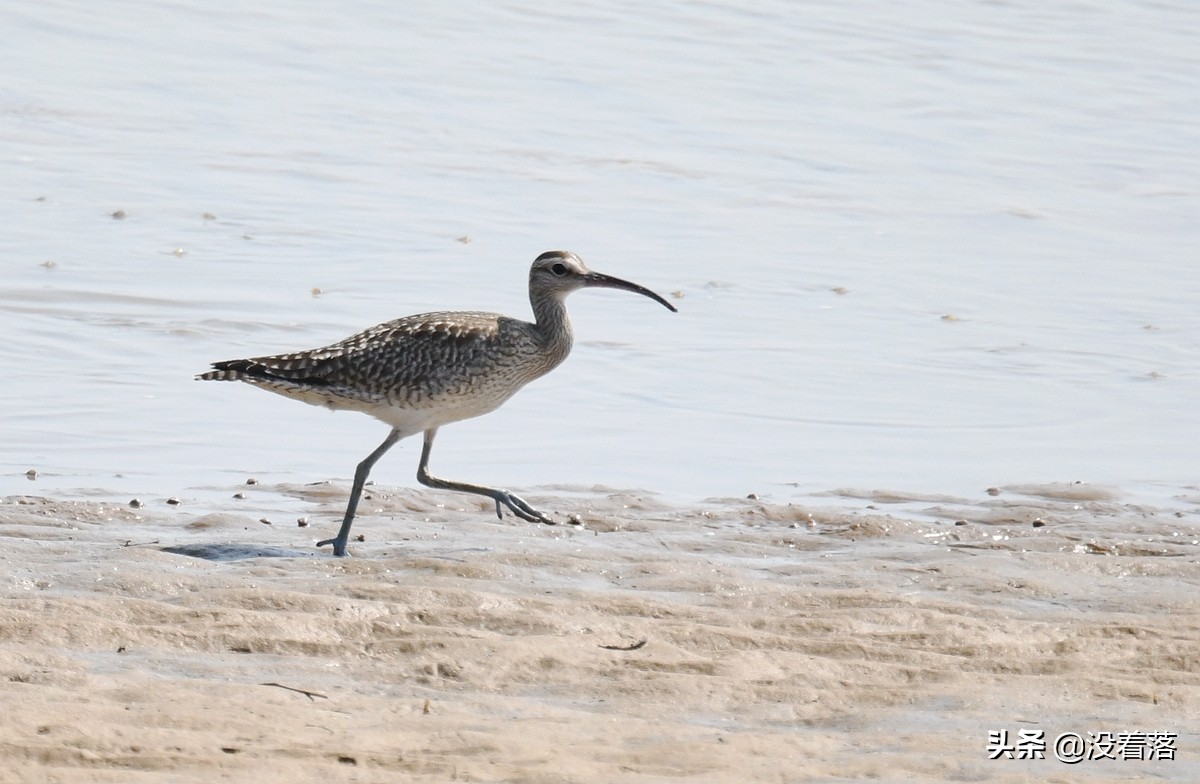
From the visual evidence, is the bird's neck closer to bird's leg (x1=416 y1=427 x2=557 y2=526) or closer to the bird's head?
the bird's head

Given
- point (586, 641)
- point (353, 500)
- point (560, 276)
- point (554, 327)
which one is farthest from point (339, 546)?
point (560, 276)

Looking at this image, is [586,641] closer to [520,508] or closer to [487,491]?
[520,508]

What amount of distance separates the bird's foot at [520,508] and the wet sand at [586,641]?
8 centimetres

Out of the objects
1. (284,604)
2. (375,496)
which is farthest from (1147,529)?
(284,604)

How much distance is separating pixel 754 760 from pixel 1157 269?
11.6 metres

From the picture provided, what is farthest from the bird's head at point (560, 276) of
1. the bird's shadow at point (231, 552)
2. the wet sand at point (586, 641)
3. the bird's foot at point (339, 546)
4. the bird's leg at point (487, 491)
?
the bird's shadow at point (231, 552)

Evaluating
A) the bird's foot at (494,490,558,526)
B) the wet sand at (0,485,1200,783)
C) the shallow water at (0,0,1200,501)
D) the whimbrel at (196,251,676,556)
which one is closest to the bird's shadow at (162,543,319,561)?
the wet sand at (0,485,1200,783)

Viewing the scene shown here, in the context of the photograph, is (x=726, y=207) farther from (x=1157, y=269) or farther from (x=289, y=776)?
(x=289, y=776)

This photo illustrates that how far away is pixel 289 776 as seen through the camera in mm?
4938

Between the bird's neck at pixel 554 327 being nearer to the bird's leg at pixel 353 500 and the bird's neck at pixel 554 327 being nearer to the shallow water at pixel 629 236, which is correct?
the shallow water at pixel 629 236

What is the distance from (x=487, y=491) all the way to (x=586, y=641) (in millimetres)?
2511

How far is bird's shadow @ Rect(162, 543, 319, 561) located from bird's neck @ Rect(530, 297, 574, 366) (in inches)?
84.3

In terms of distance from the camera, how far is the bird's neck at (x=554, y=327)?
9.86 m

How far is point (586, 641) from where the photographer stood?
6.52 meters
